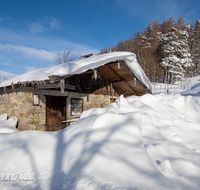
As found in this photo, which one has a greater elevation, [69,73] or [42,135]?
[69,73]

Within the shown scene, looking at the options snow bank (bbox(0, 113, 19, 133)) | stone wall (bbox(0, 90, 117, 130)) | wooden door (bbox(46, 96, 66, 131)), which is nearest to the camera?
snow bank (bbox(0, 113, 19, 133))

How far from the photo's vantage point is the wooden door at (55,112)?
673cm

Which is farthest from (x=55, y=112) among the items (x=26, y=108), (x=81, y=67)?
(x=81, y=67)

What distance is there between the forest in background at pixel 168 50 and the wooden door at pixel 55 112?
1940 centimetres

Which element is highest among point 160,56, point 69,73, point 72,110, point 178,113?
point 160,56

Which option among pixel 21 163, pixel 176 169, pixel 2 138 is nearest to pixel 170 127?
pixel 176 169

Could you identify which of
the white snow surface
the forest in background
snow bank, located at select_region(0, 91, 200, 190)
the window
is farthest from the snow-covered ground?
the forest in background

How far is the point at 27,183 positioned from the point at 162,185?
1285mm

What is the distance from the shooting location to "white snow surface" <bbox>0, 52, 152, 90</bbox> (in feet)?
15.1

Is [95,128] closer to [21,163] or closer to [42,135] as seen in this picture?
[42,135]

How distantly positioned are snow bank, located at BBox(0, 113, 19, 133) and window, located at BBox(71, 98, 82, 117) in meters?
2.79

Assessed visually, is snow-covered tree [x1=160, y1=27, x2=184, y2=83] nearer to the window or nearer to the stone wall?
the window

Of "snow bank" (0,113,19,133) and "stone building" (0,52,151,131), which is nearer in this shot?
"stone building" (0,52,151,131)

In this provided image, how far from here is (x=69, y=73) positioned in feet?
14.6
